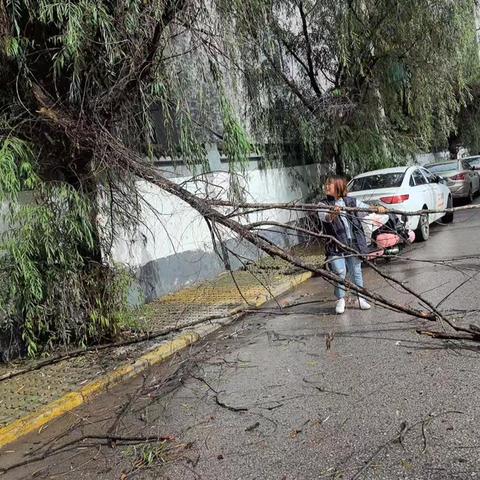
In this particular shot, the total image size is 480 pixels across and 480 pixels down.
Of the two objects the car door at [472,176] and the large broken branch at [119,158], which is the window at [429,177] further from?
the large broken branch at [119,158]

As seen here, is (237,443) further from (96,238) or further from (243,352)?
(96,238)

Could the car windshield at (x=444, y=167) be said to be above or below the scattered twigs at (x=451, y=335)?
above

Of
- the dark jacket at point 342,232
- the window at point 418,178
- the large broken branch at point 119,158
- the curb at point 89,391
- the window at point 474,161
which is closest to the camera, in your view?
the curb at point 89,391

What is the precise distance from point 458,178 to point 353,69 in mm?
8080

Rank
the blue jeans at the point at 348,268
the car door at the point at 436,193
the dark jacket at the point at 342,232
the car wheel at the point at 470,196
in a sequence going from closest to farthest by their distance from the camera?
1. the dark jacket at the point at 342,232
2. the blue jeans at the point at 348,268
3. the car door at the point at 436,193
4. the car wheel at the point at 470,196

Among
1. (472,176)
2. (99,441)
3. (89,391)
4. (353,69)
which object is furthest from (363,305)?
(472,176)

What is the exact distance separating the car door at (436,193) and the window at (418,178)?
0.28m

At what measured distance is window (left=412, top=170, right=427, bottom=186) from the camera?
40.8ft

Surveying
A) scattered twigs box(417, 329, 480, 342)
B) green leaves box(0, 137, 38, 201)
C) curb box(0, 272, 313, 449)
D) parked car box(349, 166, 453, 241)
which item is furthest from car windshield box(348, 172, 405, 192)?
green leaves box(0, 137, 38, 201)

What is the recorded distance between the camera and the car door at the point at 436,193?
13.0 metres

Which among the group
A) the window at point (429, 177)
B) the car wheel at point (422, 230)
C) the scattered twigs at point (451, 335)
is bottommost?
the scattered twigs at point (451, 335)

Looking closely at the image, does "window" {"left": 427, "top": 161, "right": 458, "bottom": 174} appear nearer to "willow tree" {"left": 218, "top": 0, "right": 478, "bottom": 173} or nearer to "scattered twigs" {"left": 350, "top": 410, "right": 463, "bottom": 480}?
"willow tree" {"left": 218, "top": 0, "right": 478, "bottom": 173}

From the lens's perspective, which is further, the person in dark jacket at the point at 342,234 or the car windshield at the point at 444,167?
the car windshield at the point at 444,167

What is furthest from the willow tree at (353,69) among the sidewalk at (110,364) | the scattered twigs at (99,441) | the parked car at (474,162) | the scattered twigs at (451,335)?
the parked car at (474,162)
